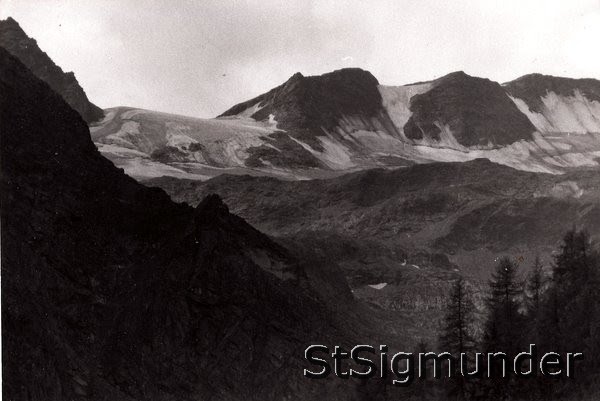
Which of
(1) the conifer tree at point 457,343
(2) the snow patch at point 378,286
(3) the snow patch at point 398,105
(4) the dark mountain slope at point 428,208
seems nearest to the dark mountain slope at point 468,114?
(3) the snow patch at point 398,105

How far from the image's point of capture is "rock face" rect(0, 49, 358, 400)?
26438 mm

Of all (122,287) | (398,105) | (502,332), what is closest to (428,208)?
(502,332)

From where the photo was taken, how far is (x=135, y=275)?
3152 cm

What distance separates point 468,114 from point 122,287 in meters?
166

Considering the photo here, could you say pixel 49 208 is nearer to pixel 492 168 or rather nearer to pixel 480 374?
pixel 480 374

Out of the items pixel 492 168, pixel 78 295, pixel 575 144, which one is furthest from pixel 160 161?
pixel 78 295

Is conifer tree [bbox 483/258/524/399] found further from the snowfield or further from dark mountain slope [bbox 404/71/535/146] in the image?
dark mountain slope [bbox 404/71/535/146]

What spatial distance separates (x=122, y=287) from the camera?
30859 millimetres

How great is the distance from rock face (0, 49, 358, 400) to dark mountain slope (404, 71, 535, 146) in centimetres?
15247

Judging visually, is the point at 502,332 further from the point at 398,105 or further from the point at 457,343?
the point at 398,105

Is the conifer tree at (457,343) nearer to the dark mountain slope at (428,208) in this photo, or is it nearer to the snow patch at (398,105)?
the dark mountain slope at (428,208)

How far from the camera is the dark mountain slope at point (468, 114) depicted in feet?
614

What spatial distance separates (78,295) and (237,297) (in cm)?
626

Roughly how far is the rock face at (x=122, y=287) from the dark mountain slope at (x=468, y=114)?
152 meters
